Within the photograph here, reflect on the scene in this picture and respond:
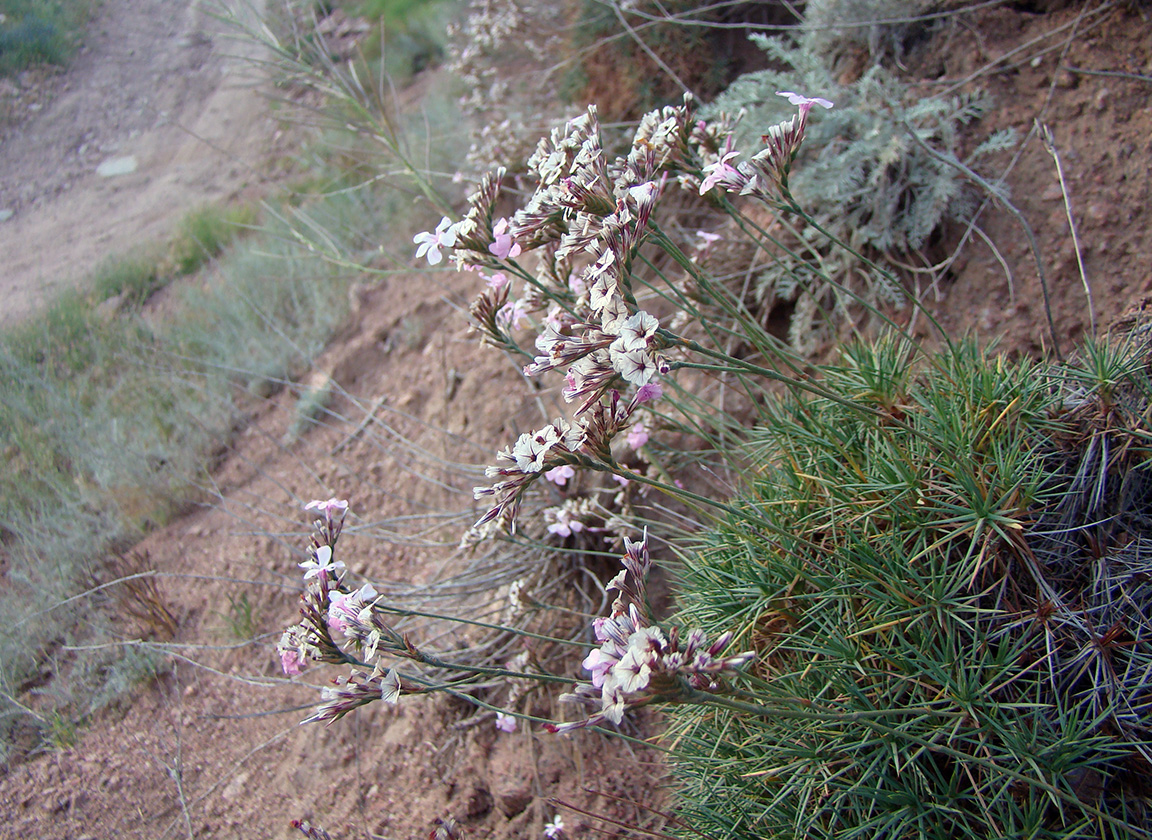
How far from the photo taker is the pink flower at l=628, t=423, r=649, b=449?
2.38 m

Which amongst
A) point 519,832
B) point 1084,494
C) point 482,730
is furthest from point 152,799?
point 1084,494

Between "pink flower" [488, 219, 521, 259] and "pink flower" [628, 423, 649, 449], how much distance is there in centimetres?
93

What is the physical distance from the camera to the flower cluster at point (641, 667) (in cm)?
106

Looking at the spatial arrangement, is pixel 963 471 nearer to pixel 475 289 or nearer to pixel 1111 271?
pixel 1111 271

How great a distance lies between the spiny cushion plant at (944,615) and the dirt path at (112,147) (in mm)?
3390

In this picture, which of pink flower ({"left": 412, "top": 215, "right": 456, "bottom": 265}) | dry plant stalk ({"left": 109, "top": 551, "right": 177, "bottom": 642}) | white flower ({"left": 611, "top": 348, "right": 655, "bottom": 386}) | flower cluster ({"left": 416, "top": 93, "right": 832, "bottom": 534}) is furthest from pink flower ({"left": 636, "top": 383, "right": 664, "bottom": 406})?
dry plant stalk ({"left": 109, "top": 551, "right": 177, "bottom": 642})

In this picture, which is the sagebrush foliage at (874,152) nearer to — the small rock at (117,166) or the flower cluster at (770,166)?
the flower cluster at (770,166)

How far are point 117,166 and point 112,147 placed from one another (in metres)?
0.13

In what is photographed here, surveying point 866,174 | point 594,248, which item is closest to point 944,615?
point 594,248

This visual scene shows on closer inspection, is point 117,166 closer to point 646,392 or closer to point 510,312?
point 510,312

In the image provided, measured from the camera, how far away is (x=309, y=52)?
3.44 meters

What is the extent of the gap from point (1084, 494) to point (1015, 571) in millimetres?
289

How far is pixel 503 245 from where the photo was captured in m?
1.65

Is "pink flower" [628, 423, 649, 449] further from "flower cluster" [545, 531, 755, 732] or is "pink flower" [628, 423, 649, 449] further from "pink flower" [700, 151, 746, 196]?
"flower cluster" [545, 531, 755, 732]
